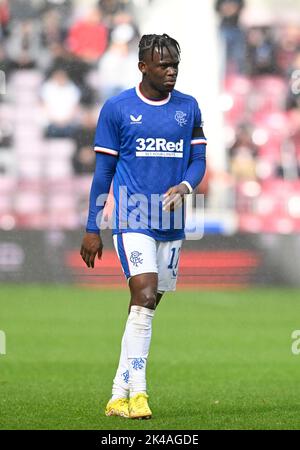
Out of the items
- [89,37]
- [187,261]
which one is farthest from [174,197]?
[89,37]

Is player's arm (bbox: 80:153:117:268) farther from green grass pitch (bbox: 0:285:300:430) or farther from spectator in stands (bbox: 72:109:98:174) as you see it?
spectator in stands (bbox: 72:109:98:174)

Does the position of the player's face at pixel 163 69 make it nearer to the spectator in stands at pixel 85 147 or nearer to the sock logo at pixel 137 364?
the sock logo at pixel 137 364

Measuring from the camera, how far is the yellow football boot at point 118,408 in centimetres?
710

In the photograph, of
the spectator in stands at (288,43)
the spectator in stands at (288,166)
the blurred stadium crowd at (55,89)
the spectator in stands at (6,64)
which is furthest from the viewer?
the spectator in stands at (288,43)

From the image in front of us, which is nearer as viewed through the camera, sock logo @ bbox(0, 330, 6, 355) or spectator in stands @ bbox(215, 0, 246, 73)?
sock logo @ bbox(0, 330, 6, 355)

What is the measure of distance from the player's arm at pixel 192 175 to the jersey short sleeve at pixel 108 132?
47cm

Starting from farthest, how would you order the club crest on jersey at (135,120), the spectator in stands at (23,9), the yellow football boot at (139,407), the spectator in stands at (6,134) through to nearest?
the spectator in stands at (23,9) < the spectator in stands at (6,134) < the club crest on jersey at (135,120) < the yellow football boot at (139,407)

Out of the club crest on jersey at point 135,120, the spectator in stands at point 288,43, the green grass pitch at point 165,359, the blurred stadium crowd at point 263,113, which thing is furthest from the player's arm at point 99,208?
the spectator in stands at point 288,43

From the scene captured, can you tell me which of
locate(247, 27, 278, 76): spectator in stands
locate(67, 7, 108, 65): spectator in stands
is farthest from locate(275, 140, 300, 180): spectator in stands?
locate(67, 7, 108, 65): spectator in stands

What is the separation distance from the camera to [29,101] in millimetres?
22062

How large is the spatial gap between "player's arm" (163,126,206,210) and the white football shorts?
1.05 feet

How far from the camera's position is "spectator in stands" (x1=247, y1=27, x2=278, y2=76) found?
73.8ft

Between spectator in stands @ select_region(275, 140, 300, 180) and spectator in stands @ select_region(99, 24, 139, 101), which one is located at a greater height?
spectator in stands @ select_region(99, 24, 139, 101)

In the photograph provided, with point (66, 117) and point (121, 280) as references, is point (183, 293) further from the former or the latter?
point (66, 117)
